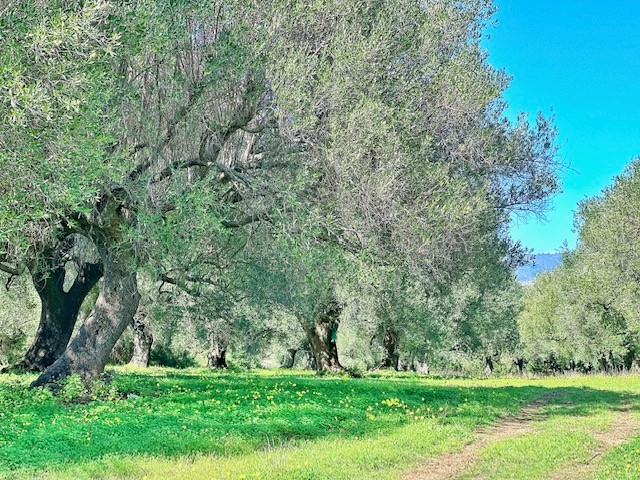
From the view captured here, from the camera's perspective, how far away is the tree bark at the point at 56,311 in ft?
81.5

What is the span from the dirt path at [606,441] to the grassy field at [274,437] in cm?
7

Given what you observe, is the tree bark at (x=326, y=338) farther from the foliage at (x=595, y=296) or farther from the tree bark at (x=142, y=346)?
the foliage at (x=595, y=296)

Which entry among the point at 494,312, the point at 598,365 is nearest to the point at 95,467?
the point at 494,312

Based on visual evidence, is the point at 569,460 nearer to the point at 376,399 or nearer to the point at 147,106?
the point at 376,399

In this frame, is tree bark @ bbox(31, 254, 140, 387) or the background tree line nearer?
the background tree line

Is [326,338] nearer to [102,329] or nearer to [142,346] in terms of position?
[142,346]

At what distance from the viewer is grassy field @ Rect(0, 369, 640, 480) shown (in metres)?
9.33

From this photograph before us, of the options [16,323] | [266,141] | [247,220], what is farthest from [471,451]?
[16,323]

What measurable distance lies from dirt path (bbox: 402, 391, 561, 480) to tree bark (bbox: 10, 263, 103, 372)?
16.7 meters

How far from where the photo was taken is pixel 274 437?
11.9 meters

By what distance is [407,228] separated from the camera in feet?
47.3

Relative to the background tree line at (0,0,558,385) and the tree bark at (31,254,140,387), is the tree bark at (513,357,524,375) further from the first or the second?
the tree bark at (31,254,140,387)

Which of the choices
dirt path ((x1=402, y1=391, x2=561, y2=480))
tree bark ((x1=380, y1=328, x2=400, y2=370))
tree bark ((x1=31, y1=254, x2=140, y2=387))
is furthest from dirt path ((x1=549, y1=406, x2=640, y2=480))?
tree bark ((x1=380, y1=328, x2=400, y2=370))

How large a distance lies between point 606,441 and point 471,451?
3792mm
